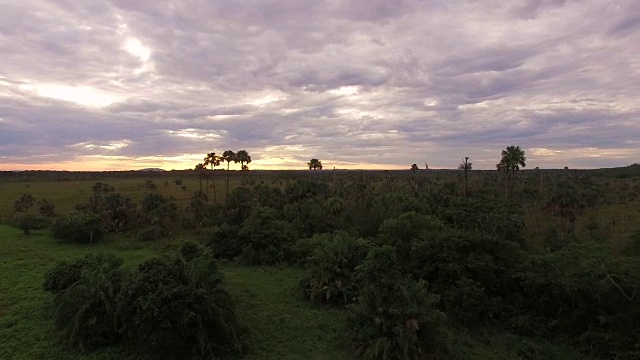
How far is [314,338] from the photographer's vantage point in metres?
17.2

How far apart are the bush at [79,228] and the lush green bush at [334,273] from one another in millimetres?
23432

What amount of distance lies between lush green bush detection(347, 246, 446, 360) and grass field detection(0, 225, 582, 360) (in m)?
0.92

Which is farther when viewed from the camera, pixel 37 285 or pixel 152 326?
pixel 37 285

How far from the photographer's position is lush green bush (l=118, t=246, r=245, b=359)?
49.0ft

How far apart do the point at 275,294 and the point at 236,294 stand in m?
2.14

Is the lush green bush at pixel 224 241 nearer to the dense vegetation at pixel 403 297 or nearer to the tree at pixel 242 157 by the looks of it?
the dense vegetation at pixel 403 297

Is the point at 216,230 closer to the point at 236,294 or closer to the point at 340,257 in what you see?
the point at 236,294

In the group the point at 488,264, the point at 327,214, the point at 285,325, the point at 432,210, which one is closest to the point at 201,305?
the point at 285,325

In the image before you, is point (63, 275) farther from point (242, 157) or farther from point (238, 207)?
point (242, 157)

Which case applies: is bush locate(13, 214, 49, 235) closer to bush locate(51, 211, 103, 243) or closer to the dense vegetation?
bush locate(51, 211, 103, 243)

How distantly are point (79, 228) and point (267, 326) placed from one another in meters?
25.3

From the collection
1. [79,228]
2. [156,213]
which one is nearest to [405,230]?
[156,213]

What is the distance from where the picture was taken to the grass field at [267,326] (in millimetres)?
15844

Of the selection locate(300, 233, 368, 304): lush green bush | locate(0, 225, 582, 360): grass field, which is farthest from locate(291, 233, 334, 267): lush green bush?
locate(300, 233, 368, 304): lush green bush
